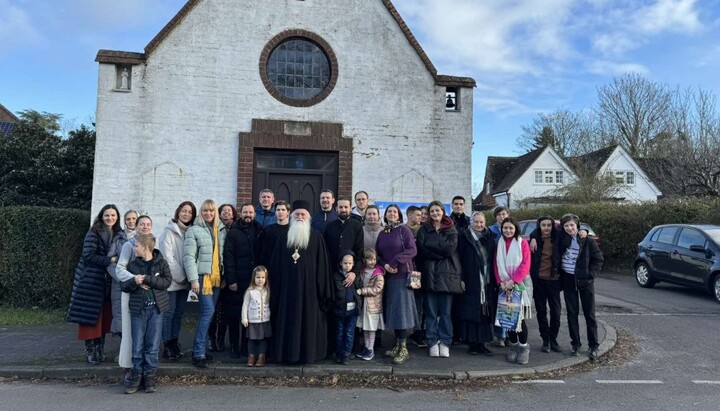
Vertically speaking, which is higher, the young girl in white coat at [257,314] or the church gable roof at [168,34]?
the church gable roof at [168,34]

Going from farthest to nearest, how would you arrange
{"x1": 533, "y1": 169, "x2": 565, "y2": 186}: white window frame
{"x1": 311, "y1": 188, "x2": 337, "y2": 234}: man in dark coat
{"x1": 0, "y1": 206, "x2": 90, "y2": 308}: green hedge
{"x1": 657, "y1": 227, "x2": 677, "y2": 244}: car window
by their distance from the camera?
1. {"x1": 533, "y1": 169, "x2": 565, "y2": 186}: white window frame
2. {"x1": 657, "y1": 227, "x2": 677, "y2": 244}: car window
3. {"x1": 0, "y1": 206, "x2": 90, "y2": 308}: green hedge
4. {"x1": 311, "y1": 188, "x2": 337, "y2": 234}: man in dark coat

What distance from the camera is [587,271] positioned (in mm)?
6613

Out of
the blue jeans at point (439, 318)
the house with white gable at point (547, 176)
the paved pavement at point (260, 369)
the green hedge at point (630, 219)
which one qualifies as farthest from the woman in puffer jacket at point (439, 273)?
the house with white gable at point (547, 176)

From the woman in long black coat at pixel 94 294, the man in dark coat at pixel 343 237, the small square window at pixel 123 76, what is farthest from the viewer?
the small square window at pixel 123 76

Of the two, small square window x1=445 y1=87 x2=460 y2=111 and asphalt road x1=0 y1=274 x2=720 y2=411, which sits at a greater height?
small square window x1=445 y1=87 x2=460 y2=111

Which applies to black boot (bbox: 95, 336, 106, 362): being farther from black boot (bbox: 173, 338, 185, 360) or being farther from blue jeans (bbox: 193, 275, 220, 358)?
blue jeans (bbox: 193, 275, 220, 358)

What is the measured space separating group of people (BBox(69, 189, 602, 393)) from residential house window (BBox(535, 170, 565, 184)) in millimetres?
37979

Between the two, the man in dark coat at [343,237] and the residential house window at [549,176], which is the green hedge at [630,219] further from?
the residential house window at [549,176]

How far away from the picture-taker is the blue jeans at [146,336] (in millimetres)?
5406

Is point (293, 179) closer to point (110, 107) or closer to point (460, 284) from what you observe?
point (110, 107)

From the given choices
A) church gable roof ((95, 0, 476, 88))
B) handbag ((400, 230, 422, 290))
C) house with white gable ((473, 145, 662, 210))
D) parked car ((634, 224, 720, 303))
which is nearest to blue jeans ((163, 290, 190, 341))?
handbag ((400, 230, 422, 290))

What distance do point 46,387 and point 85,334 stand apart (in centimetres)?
70

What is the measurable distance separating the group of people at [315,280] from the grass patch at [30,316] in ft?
9.50

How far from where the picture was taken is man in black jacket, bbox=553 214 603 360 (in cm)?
665
